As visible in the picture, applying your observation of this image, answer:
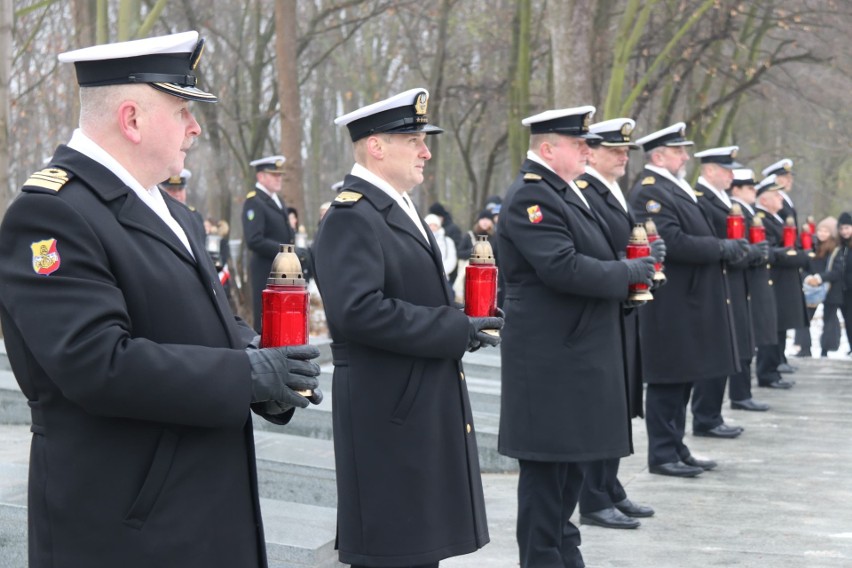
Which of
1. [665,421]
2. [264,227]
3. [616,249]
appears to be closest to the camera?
[616,249]

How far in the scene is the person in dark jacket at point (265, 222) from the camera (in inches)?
511

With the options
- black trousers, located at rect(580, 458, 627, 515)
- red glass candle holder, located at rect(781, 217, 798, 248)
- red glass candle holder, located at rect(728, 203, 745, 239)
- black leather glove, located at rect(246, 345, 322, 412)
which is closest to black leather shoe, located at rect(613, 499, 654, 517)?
black trousers, located at rect(580, 458, 627, 515)

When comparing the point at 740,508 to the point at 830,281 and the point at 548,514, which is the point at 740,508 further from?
the point at 830,281

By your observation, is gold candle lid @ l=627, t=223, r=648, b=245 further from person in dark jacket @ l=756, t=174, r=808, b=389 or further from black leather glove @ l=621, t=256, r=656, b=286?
person in dark jacket @ l=756, t=174, r=808, b=389

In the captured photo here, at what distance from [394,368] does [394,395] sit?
0.09 metres

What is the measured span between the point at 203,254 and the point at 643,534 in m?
4.42

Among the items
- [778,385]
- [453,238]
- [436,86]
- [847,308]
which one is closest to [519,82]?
[453,238]

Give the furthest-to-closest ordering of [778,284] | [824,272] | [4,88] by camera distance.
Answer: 1. [824,272]
2. [778,284]
3. [4,88]

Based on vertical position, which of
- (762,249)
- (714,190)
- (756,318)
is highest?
(714,190)

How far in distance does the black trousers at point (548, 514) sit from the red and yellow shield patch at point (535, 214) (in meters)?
1.12

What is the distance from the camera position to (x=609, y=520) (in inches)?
281

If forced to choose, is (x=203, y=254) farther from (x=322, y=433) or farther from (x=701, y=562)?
(x=322, y=433)

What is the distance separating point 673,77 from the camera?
71.1ft

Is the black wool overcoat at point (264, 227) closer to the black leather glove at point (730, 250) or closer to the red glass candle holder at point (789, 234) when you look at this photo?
the red glass candle holder at point (789, 234)
